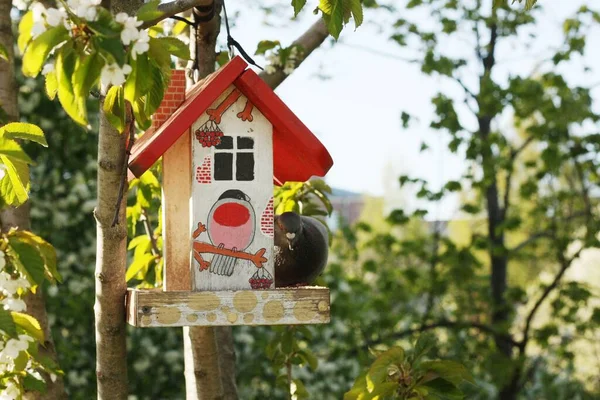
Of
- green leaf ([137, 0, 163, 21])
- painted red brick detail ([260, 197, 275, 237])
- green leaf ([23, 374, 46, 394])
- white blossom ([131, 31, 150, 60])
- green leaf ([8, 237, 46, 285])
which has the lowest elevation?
green leaf ([23, 374, 46, 394])

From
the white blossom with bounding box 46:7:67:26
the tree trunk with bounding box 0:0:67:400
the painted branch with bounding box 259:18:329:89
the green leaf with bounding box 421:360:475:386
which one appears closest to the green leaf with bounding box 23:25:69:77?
the white blossom with bounding box 46:7:67:26

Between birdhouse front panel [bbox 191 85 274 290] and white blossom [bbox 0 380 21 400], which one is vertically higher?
birdhouse front panel [bbox 191 85 274 290]

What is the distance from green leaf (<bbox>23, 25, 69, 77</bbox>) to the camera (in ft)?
4.47

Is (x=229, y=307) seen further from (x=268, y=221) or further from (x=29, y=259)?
(x=29, y=259)

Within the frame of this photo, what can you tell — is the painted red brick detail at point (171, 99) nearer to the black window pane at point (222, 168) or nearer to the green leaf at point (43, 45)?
the black window pane at point (222, 168)

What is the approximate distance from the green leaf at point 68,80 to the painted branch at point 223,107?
0.63m

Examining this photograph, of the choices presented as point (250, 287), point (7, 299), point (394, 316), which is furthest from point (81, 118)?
point (394, 316)

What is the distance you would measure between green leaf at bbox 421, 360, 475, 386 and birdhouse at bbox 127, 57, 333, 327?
1.58 ft

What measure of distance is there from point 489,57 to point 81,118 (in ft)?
18.3

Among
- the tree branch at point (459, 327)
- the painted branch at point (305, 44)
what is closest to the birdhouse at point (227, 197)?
the painted branch at point (305, 44)

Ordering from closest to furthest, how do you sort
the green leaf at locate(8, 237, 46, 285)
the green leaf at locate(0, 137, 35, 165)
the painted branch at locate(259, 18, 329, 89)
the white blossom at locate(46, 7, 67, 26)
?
1. the white blossom at locate(46, 7, 67, 26)
2. the green leaf at locate(0, 137, 35, 165)
3. the green leaf at locate(8, 237, 46, 285)
4. the painted branch at locate(259, 18, 329, 89)

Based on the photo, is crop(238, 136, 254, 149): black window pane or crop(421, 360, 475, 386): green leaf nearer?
crop(238, 136, 254, 149): black window pane

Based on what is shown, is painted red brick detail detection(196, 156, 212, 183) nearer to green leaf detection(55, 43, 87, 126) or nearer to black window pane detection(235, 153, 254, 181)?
black window pane detection(235, 153, 254, 181)

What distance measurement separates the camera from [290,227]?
204cm
